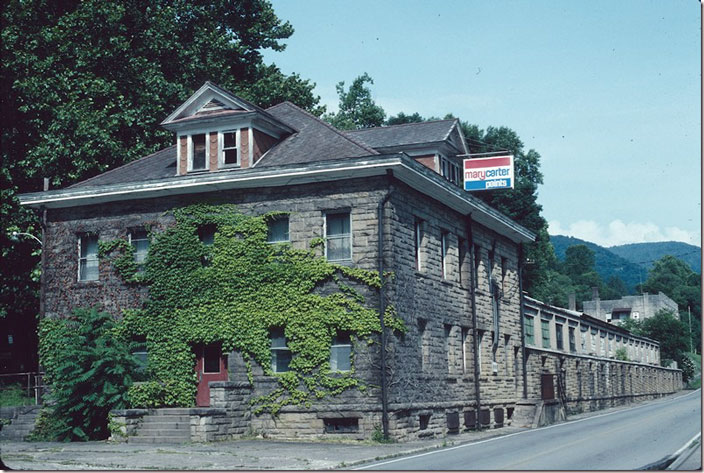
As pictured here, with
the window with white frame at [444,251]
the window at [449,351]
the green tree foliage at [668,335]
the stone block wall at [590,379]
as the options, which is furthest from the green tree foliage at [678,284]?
the window at [449,351]

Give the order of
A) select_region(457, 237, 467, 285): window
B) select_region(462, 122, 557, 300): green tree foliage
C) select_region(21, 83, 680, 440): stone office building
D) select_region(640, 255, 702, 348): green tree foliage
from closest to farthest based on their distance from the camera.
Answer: select_region(21, 83, 680, 440): stone office building → select_region(457, 237, 467, 285): window → select_region(462, 122, 557, 300): green tree foliage → select_region(640, 255, 702, 348): green tree foliage

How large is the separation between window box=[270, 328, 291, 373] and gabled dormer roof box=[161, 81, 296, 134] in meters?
7.13

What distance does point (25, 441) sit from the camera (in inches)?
1113

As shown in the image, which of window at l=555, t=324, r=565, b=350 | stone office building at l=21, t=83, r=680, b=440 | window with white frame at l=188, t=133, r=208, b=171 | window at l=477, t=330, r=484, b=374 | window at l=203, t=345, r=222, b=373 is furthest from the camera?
window at l=555, t=324, r=565, b=350

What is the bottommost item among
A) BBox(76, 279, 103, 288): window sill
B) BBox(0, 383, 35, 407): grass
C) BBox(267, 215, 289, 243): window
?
BBox(0, 383, 35, 407): grass

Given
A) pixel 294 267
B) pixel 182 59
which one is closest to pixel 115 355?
pixel 294 267

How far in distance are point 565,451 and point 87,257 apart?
18057 mm

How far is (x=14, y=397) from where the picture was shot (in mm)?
34469

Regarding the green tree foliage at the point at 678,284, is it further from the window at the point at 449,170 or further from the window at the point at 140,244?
the window at the point at 140,244

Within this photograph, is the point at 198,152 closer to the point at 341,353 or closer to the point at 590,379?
the point at 341,353

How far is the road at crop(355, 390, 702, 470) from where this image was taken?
18.3m

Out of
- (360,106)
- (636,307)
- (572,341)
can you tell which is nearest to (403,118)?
(360,106)

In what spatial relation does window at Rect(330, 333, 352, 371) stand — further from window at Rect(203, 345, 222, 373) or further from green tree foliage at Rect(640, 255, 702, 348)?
green tree foliage at Rect(640, 255, 702, 348)

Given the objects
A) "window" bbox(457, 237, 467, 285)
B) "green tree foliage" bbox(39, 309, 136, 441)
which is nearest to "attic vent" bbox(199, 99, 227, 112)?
"green tree foliage" bbox(39, 309, 136, 441)
